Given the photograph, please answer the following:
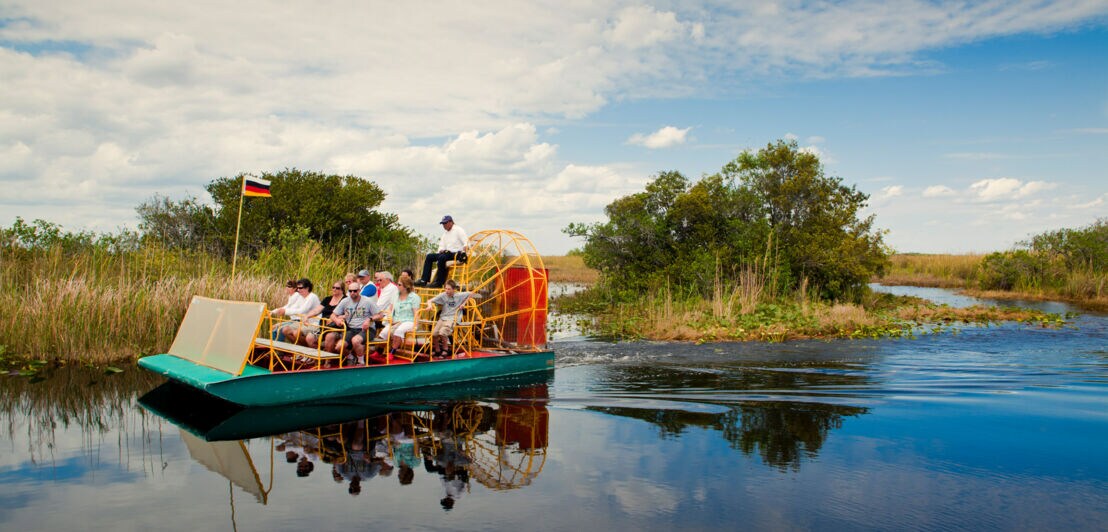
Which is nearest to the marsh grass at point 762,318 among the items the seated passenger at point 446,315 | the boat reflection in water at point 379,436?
the seated passenger at point 446,315

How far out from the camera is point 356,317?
36.1ft

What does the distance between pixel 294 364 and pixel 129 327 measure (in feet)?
18.0

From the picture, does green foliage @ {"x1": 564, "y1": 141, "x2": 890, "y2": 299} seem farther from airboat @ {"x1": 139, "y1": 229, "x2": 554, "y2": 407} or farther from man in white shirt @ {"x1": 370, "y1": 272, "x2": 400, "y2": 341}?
man in white shirt @ {"x1": 370, "y1": 272, "x2": 400, "y2": 341}

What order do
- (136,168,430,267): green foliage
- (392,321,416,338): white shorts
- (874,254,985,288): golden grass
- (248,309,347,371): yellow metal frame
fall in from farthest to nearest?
(874,254,985,288): golden grass
(136,168,430,267): green foliage
(392,321,416,338): white shorts
(248,309,347,371): yellow metal frame

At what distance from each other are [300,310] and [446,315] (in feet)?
7.61

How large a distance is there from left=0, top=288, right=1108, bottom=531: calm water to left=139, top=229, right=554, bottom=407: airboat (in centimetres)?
38

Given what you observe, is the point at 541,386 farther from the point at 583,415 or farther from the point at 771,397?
the point at 771,397

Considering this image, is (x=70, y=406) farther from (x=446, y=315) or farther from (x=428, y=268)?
(x=428, y=268)

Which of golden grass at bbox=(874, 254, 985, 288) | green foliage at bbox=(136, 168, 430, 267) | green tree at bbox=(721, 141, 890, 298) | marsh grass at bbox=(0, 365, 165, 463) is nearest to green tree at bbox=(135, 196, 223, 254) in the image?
green foliage at bbox=(136, 168, 430, 267)

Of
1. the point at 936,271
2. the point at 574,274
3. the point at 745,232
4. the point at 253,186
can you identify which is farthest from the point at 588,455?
the point at 936,271

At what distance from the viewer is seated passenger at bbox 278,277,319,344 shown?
436 inches

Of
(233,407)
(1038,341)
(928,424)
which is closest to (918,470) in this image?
(928,424)

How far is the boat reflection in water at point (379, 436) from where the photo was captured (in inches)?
290

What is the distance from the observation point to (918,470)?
7574mm
